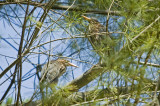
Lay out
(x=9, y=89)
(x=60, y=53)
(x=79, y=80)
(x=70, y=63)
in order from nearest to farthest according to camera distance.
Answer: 1. (x=9, y=89)
2. (x=79, y=80)
3. (x=60, y=53)
4. (x=70, y=63)

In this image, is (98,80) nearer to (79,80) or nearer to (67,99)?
(67,99)

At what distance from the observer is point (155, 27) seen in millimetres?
2199

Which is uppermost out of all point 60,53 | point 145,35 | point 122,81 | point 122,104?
point 60,53

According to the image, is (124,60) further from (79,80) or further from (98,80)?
(79,80)

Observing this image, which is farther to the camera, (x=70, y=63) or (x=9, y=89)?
(x=70, y=63)

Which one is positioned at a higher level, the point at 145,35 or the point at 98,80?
the point at 145,35

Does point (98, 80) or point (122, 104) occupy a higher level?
point (98, 80)

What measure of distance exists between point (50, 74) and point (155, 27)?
1.83 meters

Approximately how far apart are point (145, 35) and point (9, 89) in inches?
48.7

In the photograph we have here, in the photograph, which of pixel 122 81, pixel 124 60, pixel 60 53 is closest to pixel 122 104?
pixel 122 81

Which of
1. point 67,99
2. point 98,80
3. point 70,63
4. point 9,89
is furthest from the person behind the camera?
point 70,63

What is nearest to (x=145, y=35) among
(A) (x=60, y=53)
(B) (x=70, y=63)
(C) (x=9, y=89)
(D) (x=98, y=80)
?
(D) (x=98, y=80)

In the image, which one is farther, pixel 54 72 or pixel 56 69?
→ pixel 56 69

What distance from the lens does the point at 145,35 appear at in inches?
91.4
